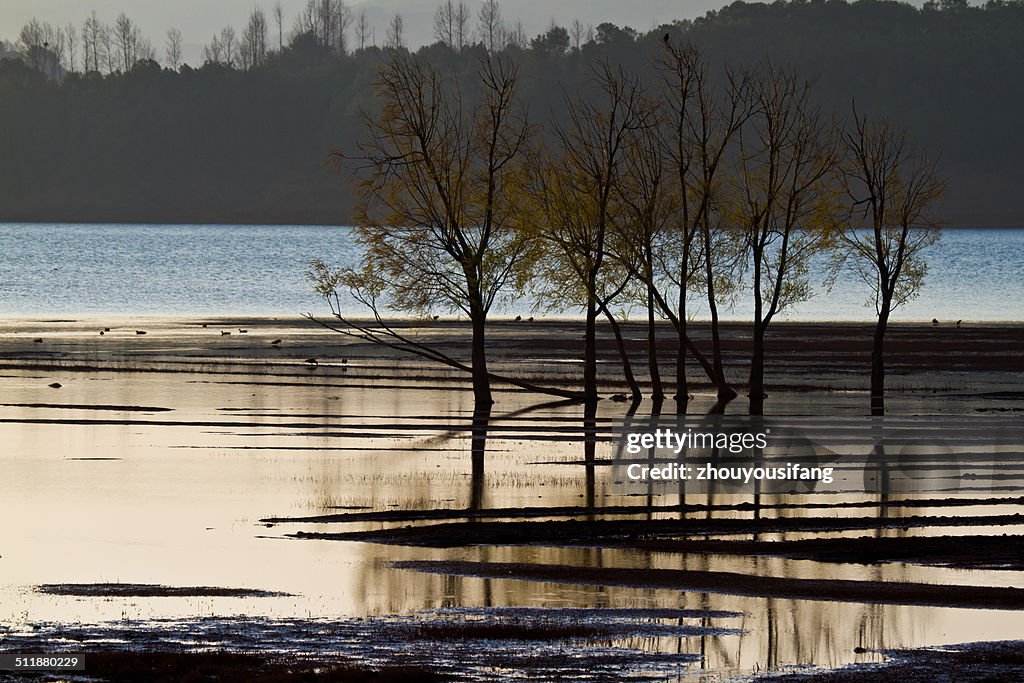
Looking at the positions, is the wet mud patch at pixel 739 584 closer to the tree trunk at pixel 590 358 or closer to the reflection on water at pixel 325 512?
the reflection on water at pixel 325 512

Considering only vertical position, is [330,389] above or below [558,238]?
below

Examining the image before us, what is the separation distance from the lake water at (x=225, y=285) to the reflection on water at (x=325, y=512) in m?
63.3

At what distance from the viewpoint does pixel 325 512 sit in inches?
963

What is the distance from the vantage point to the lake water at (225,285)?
106 metres

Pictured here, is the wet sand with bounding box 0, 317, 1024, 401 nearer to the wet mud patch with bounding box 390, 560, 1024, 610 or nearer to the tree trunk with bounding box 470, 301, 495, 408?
the tree trunk with bounding box 470, 301, 495, 408

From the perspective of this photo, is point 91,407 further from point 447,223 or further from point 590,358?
point 590,358

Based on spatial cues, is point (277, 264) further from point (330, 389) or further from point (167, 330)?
point (330, 389)

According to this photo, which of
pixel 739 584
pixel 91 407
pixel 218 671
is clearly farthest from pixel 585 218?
pixel 218 671

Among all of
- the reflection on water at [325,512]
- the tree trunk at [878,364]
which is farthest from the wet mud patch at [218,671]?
the tree trunk at [878,364]

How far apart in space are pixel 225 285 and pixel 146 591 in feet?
391

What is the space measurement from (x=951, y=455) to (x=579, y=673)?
1928 cm

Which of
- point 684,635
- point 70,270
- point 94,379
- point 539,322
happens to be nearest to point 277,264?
point 70,270

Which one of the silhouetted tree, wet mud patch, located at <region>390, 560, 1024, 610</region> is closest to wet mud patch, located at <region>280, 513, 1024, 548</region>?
wet mud patch, located at <region>390, 560, 1024, 610</region>

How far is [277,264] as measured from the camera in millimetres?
170500
